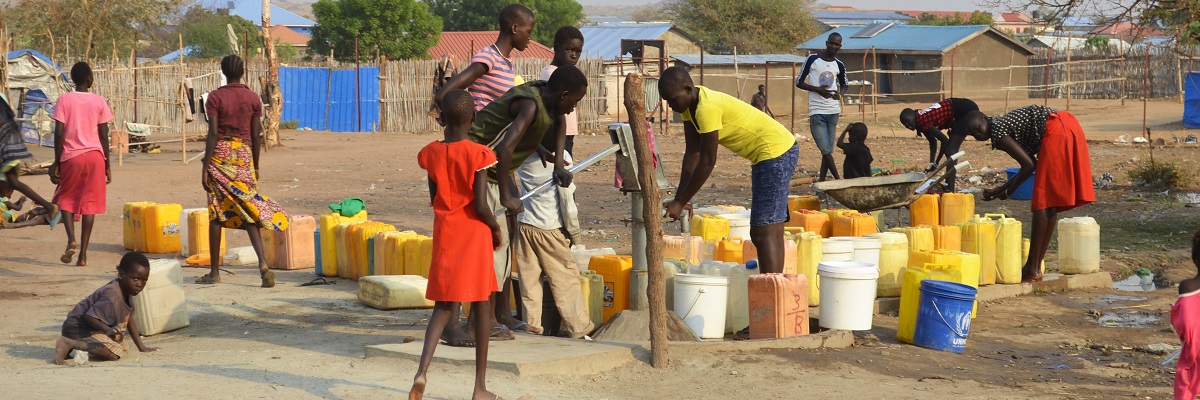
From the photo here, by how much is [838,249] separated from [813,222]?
1088mm

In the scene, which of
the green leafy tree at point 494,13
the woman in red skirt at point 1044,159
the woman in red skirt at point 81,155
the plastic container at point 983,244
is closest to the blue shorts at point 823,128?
the woman in red skirt at point 1044,159

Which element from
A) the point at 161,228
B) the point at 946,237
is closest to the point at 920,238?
the point at 946,237

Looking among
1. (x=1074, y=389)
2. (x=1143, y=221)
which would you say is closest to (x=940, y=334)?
(x=1074, y=389)

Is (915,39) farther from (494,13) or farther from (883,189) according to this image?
(883,189)

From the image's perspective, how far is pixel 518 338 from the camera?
18.9 feet

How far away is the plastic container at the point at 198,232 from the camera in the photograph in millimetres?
9172

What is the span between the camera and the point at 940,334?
20.4ft

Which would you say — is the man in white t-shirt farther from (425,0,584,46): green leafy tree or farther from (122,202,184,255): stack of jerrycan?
(425,0,584,46): green leafy tree

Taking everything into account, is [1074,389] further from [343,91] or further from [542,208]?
[343,91]

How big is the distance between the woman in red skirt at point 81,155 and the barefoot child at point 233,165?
1.50m

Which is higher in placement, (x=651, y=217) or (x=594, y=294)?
(x=651, y=217)

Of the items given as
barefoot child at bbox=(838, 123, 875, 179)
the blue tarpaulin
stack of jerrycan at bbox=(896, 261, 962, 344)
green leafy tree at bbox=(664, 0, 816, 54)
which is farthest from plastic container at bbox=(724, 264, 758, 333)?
green leafy tree at bbox=(664, 0, 816, 54)

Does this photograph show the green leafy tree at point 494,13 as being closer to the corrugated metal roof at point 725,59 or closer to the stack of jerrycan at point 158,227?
the corrugated metal roof at point 725,59

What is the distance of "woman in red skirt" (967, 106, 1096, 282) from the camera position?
7820mm
